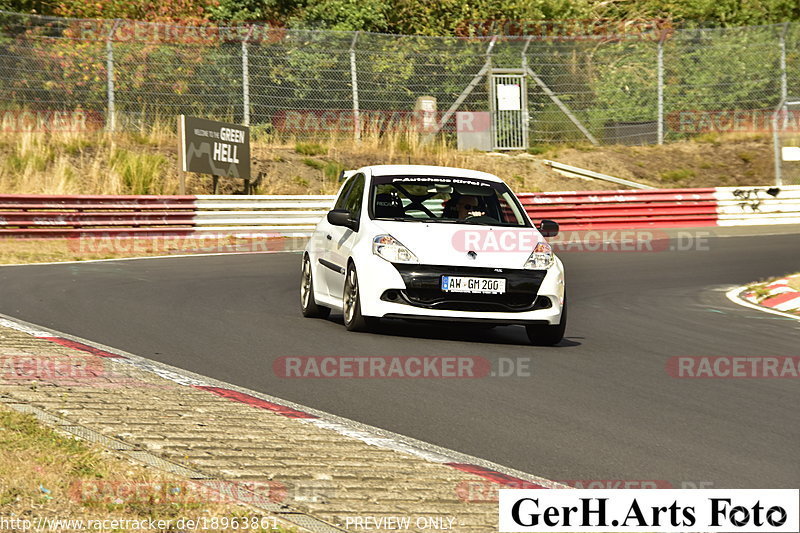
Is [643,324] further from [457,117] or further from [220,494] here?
[457,117]

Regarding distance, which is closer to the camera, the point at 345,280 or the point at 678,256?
the point at 345,280

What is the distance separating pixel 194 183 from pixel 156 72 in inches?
104

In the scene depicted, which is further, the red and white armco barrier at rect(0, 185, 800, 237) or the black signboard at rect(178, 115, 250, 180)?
the black signboard at rect(178, 115, 250, 180)

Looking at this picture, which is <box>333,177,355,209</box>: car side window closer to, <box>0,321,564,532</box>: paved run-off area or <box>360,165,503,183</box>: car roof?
<box>360,165,503,183</box>: car roof

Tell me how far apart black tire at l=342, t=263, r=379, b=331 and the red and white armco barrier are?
1243 centimetres

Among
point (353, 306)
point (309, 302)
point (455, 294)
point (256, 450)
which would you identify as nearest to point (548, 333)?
point (455, 294)

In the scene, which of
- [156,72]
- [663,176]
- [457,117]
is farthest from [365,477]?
[663,176]

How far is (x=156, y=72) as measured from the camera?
87.8 ft

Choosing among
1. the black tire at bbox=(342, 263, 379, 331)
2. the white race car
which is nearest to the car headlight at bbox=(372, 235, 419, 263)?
the white race car

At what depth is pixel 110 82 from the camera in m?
26.3

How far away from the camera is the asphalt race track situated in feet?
22.0

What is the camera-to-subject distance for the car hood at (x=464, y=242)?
10.7 meters

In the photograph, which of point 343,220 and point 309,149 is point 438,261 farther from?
point 309,149

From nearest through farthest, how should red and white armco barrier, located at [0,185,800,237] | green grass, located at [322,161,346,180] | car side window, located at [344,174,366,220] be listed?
car side window, located at [344,174,366,220] < red and white armco barrier, located at [0,185,800,237] < green grass, located at [322,161,346,180]
